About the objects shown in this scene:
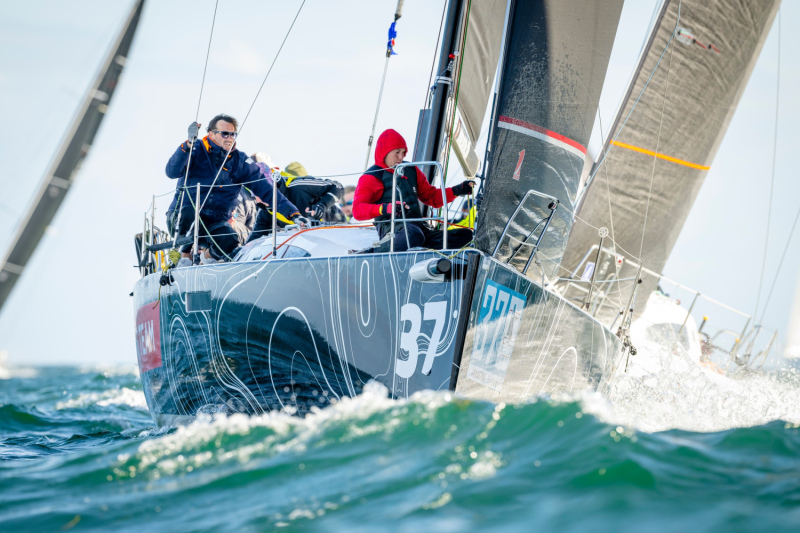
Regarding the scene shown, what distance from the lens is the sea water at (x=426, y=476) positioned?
1.94 m

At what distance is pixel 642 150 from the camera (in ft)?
21.7

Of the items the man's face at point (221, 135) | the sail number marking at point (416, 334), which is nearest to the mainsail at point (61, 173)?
the man's face at point (221, 135)

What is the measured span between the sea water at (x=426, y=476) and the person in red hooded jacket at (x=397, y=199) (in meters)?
0.86

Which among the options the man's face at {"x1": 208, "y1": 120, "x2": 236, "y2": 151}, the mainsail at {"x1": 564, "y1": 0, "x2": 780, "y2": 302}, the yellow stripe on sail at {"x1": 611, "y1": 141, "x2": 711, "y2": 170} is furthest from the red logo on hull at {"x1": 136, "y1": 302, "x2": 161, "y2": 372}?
the yellow stripe on sail at {"x1": 611, "y1": 141, "x2": 711, "y2": 170}

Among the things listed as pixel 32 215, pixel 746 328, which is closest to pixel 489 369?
pixel 32 215

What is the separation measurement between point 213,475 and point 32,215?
122 inches

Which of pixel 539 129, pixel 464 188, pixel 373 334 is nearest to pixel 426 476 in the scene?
pixel 373 334

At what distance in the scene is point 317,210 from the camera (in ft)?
17.7

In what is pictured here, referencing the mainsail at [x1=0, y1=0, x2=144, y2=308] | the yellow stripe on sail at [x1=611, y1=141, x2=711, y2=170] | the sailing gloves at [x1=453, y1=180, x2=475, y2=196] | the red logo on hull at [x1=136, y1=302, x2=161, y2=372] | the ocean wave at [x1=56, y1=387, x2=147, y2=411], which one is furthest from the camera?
the ocean wave at [x1=56, y1=387, x2=147, y2=411]

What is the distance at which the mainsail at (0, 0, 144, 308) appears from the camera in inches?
192

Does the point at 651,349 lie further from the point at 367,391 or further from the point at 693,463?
the point at 693,463

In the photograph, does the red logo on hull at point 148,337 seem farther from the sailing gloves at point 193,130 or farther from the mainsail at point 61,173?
the sailing gloves at point 193,130

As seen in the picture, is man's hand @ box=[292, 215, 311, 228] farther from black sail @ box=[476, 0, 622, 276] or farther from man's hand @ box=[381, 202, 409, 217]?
black sail @ box=[476, 0, 622, 276]

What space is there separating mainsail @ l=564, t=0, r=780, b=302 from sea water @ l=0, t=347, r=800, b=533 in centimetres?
399
